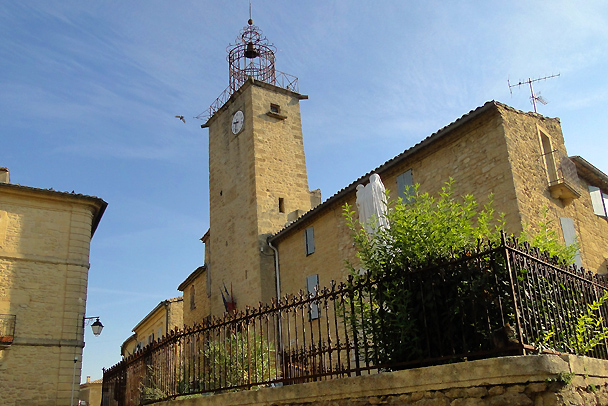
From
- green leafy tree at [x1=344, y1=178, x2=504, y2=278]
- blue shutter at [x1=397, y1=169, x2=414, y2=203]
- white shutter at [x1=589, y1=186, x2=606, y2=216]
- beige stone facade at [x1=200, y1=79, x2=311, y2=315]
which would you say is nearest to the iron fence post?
green leafy tree at [x1=344, y1=178, x2=504, y2=278]

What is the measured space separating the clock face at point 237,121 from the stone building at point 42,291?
290 inches

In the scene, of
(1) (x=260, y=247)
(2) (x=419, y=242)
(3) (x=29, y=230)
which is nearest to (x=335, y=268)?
(1) (x=260, y=247)

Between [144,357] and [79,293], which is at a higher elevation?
[79,293]

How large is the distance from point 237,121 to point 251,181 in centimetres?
351

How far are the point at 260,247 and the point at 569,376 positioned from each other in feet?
60.8

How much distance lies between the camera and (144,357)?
1146 cm

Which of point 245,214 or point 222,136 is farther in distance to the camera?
point 222,136

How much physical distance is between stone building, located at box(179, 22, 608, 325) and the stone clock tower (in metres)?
0.05

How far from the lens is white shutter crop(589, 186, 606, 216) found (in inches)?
659

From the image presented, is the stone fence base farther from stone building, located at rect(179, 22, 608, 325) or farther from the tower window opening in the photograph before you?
the tower window opening

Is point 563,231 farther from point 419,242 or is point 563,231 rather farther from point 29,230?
point 29,230

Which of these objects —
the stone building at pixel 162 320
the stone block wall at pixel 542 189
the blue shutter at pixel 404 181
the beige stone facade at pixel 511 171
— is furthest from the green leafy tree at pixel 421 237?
the stone building at pixel 162 320

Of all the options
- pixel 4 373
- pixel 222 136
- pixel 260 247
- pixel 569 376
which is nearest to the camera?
pixel 569 376

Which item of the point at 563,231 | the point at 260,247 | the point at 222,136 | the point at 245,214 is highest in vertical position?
the point at 222,136
